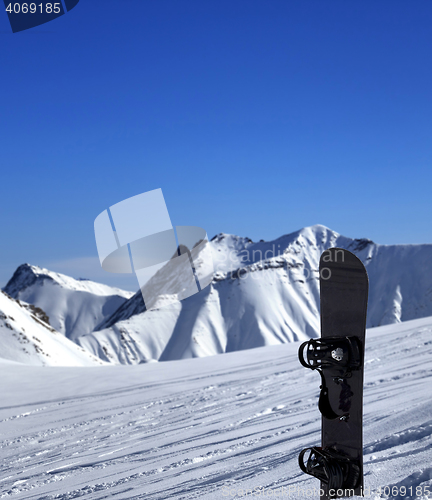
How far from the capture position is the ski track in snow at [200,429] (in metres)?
4.95

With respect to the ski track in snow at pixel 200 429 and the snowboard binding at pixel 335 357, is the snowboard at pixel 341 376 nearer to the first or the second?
the snowboard binding at pixel 335 357

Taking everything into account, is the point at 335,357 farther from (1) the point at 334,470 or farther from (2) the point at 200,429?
(2) the point at 200,429

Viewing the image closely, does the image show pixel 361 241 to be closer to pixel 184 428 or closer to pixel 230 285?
pixel 230 285

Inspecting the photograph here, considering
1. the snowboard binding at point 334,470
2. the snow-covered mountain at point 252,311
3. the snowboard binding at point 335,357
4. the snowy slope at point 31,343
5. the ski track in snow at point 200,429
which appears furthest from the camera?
the snow-covered mountain at point 252,311

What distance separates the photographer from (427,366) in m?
9.36

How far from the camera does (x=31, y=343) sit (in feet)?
117

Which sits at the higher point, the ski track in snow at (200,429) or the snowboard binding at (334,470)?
the snowboard binding at (334,470)

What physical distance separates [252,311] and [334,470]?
13894cm

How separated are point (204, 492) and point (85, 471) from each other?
2.51m

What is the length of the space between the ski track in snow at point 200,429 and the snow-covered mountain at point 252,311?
104408mm

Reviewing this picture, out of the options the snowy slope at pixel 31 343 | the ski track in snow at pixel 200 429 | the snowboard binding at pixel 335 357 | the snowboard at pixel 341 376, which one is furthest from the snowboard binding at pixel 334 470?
the snowy slope at pixel 31 343

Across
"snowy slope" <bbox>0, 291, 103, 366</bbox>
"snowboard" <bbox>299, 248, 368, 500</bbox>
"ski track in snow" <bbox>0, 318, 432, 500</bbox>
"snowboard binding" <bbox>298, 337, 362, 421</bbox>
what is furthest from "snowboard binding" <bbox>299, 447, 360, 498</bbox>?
"snowy slope" <bbox>0, 291, 103, 366</bbox>

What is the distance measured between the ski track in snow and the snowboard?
0.56 meters

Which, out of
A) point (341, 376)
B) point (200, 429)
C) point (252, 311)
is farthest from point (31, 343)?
point (252, 311)
